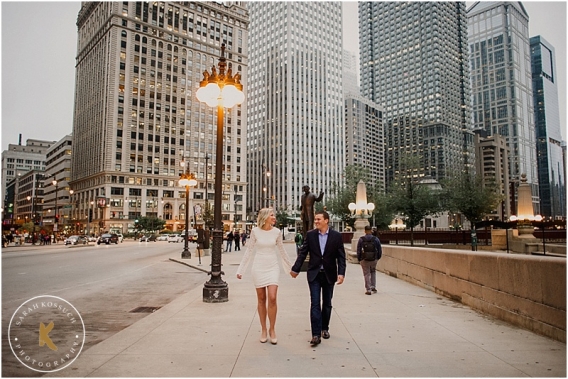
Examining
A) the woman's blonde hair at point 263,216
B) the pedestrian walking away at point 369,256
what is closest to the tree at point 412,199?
the pedestrian walking away at point 369,256

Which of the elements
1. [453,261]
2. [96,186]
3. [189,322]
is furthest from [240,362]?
[96,186]

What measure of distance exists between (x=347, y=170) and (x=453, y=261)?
38.4 metres

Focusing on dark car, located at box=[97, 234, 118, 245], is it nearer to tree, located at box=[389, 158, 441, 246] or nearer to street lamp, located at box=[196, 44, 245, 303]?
tree, located at box=[389, 158, 441, 246]

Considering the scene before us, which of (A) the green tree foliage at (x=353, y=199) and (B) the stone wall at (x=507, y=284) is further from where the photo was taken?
(A) the green tree foliage at (x=353, y=199)

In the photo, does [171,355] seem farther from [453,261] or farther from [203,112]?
[203,112]

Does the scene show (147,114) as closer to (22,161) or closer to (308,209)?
(22,161)

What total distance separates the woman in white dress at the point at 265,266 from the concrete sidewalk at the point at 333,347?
370 mm

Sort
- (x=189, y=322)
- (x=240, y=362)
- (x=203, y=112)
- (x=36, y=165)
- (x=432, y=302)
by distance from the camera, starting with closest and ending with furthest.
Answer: (x=240, y=362)
(x=189, y=322)
(x=432, y=302)
(x=203, y=112)
(x=36, y=165)

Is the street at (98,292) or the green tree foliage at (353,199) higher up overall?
the green tree foliage at (353,199)

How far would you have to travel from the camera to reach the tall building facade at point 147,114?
97562 mm

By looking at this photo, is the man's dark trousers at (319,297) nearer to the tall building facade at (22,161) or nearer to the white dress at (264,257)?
the white dress at (264,257)

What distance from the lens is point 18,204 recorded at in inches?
6383

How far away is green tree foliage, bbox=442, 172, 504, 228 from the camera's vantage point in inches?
1547

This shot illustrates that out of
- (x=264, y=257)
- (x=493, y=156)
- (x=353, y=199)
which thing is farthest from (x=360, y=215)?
(x=493, y=156)
